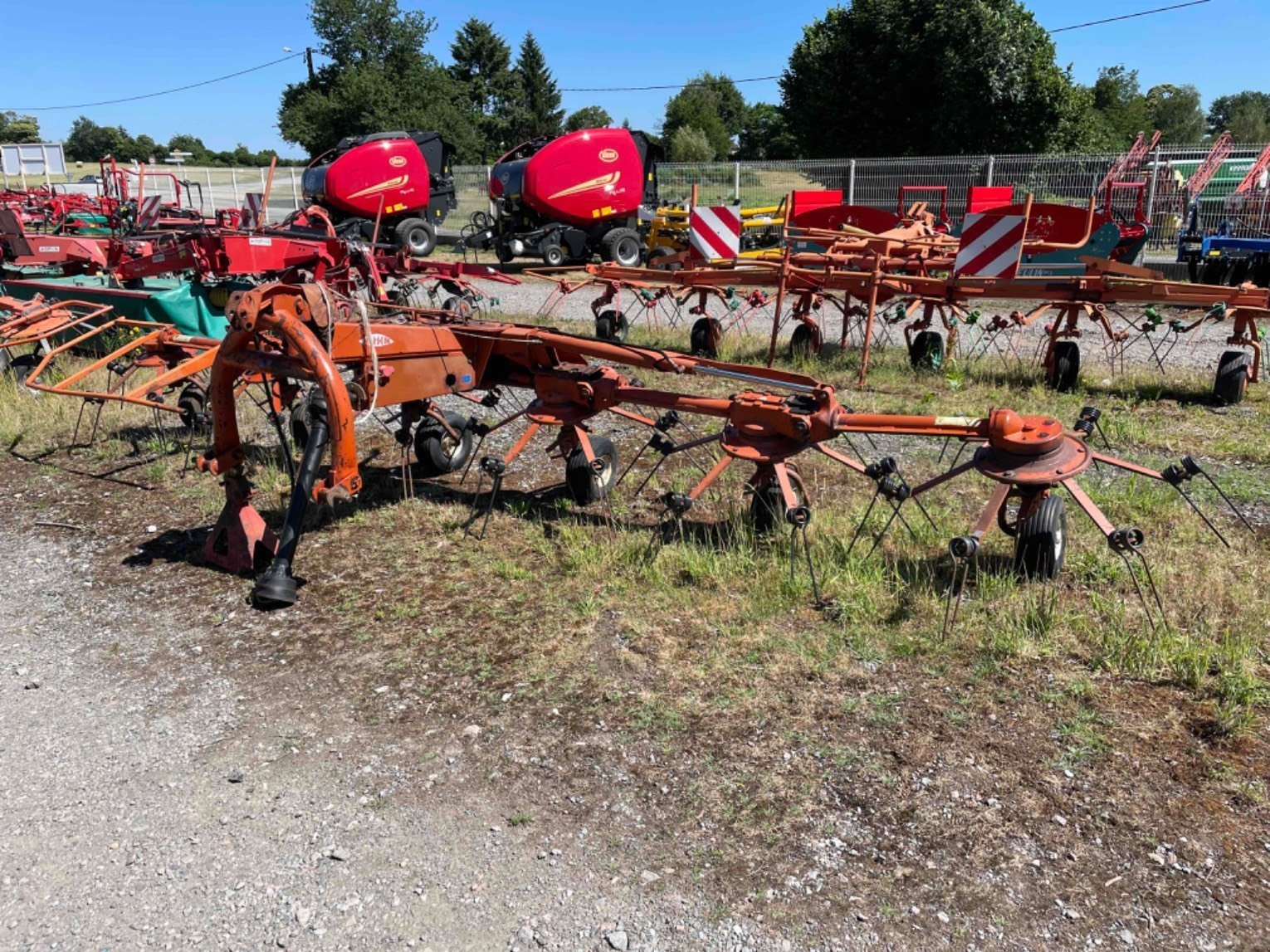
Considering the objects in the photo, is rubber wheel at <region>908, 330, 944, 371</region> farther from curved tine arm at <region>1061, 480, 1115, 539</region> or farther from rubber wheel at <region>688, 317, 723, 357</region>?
curved tine arm at <region>1061, 480, 1115, 539</region>

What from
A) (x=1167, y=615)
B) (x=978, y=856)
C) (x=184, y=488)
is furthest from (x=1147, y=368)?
(x=184, y=488)

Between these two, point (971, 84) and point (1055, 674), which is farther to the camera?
point (971, 84)

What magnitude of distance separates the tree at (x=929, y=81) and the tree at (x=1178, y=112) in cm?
4440

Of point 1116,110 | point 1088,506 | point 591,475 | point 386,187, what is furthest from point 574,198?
point 1116,110

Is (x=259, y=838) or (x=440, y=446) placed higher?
(x=440, y=446)

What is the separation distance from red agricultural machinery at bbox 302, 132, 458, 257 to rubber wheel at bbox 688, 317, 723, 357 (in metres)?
9.43

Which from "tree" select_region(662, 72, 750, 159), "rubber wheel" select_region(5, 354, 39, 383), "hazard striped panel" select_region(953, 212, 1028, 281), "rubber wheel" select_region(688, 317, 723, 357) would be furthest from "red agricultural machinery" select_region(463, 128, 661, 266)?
"tree" select_region(662, 72, 750, 159)

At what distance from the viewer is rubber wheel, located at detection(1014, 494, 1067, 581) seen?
370 cm

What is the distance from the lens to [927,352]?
819 centimetres

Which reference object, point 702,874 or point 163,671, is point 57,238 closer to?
point 163,671

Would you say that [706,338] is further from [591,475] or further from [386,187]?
[386,187]

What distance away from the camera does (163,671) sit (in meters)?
3.54

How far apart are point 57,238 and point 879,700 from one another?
1108 centimetres

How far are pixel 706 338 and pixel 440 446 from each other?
424cm
